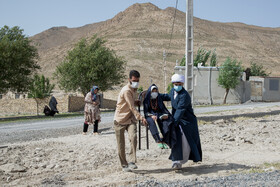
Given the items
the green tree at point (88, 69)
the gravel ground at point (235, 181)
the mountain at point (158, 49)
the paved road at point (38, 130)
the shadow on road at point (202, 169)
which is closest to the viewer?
the gravel ground at point (235, 181)

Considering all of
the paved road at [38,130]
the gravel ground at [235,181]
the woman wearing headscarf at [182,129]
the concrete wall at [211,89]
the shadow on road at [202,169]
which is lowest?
the paved road at [38,130]

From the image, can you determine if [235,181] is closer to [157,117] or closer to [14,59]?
[157,117]

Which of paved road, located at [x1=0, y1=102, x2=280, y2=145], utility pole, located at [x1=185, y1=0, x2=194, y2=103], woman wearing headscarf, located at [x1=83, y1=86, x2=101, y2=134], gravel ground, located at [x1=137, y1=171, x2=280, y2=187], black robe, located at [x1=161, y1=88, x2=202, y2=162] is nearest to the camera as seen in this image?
gravel ground, located at [x1=137, y1=171, x2=280, y2=187]

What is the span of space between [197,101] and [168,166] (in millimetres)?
34373

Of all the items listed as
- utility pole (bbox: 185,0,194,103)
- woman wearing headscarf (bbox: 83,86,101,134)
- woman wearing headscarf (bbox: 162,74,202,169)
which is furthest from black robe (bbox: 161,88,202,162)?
utility pole (bbox: 185,0,194,103)

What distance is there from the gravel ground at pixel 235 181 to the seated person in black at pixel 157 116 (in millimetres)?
935

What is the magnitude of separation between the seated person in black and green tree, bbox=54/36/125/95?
28.5m

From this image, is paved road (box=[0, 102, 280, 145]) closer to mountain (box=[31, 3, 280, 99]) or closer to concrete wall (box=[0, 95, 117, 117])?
concrete wall (box=[0, 95, 117, 117])

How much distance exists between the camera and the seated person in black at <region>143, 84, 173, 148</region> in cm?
643

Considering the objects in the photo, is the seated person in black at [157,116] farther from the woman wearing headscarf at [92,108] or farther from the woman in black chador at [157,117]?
the woman wearing headscarf at [92,108]

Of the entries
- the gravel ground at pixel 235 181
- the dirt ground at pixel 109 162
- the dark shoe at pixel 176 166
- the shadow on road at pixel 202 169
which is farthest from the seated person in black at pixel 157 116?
the gravel ground at pixel 235 181

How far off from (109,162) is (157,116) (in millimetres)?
1735

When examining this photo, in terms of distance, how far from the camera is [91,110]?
466 inches

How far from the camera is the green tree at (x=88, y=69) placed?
1394 inches
